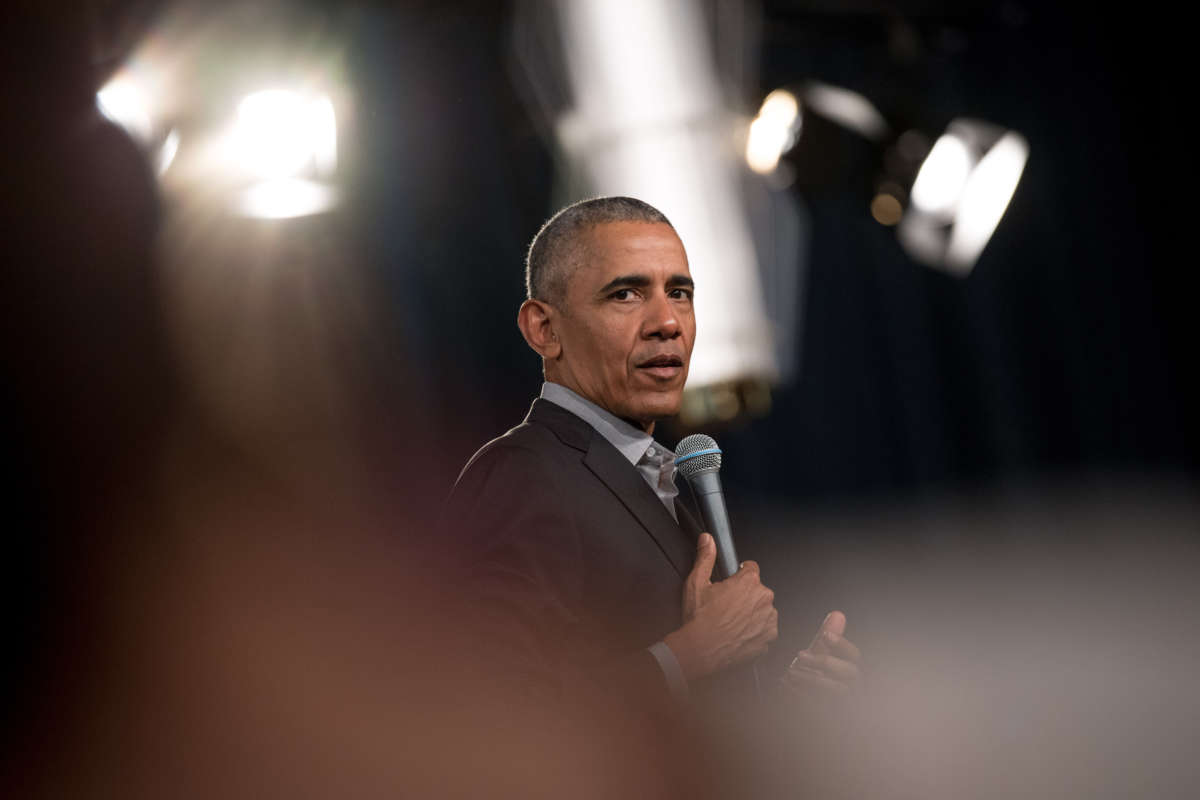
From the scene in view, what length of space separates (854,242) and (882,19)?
3.23 feet

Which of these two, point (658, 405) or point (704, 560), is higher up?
point (658, 405)

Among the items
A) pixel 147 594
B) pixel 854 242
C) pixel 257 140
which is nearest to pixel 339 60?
pixel 257 140

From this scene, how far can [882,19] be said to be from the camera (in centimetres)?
360

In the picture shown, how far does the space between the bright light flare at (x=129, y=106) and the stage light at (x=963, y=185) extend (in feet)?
7.24

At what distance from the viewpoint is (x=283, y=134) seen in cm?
254

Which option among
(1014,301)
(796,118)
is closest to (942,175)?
(796,118)

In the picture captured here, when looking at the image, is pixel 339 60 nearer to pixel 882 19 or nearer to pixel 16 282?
pixel 16 282

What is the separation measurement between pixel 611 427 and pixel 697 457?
0.12m

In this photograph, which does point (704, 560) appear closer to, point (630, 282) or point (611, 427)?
point (611, 427)

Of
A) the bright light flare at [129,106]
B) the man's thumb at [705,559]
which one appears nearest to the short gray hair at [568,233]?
the man's thumb at [705,559]

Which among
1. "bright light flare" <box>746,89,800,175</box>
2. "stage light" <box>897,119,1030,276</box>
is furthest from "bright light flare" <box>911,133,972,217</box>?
"bright light flare" <box>746,89,800,175</box>

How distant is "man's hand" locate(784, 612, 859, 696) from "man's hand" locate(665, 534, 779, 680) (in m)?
0.16

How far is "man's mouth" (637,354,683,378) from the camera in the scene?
1302 mm

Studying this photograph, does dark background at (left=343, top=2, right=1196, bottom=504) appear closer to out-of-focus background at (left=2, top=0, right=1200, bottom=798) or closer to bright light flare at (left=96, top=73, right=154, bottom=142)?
out-of-focus background at (left=2, top=0, right=1200, bottom=798)
